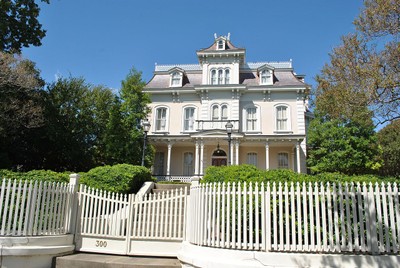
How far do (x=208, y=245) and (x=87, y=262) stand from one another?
2.66 metres

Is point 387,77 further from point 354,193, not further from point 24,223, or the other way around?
point 24,223

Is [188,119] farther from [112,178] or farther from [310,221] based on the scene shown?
[310,221]

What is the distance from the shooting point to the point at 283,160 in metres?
22.2

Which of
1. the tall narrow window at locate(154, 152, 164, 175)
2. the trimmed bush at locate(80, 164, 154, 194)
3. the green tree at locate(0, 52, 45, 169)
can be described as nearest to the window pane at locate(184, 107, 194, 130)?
the tall narrow window at locate(154, 152, 164, 175)

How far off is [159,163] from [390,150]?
73.1 feet

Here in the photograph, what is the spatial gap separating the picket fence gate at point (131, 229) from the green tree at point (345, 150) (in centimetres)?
1813

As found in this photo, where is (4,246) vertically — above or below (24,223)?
below

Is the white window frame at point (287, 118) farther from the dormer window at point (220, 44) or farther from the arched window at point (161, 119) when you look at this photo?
the arched window at point (161, 119)

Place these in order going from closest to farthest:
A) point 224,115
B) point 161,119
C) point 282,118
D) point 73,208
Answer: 1. point 73,208
2. point 282,118
3. point 224,115
4. point 161,119

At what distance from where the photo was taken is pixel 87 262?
20.3ft

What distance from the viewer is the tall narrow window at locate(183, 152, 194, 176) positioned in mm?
22703

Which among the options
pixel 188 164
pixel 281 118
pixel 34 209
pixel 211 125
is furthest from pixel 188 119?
pixel 34 209

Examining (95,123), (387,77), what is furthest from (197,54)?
(387,77)

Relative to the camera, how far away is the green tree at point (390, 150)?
28031 millimetres
